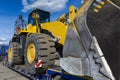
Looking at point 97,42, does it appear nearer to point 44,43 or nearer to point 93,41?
point 93,41

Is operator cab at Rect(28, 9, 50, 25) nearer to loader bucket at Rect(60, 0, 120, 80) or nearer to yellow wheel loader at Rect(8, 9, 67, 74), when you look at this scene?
yellow wheel loader at Rect(8, 9, 67, 74)

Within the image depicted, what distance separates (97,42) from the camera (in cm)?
350

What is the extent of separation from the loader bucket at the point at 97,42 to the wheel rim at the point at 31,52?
2818 mm

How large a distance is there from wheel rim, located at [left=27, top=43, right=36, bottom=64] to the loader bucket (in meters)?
2.82

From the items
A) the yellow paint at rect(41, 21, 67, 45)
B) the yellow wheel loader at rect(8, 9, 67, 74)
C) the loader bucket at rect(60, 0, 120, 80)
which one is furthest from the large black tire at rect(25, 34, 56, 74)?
the loader bucket at rect(60, 0, 120, 80)

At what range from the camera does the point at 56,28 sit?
636cm

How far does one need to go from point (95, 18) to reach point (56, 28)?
291cm

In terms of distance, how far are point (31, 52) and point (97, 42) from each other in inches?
143

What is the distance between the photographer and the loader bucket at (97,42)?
3359 mm

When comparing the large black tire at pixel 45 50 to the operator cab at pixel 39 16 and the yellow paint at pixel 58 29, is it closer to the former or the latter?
the yellow paint at pixel 58 29

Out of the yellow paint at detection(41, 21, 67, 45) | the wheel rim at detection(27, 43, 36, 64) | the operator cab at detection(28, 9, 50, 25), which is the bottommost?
the wheel rim at detection(27, 43, 36, 64)

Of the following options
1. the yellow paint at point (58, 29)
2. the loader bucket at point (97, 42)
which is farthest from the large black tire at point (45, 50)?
the loader bucket at point (97, 42)

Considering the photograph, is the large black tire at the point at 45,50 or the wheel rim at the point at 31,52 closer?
the large black tire at the point at 45,50

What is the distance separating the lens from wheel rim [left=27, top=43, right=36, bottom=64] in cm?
657
